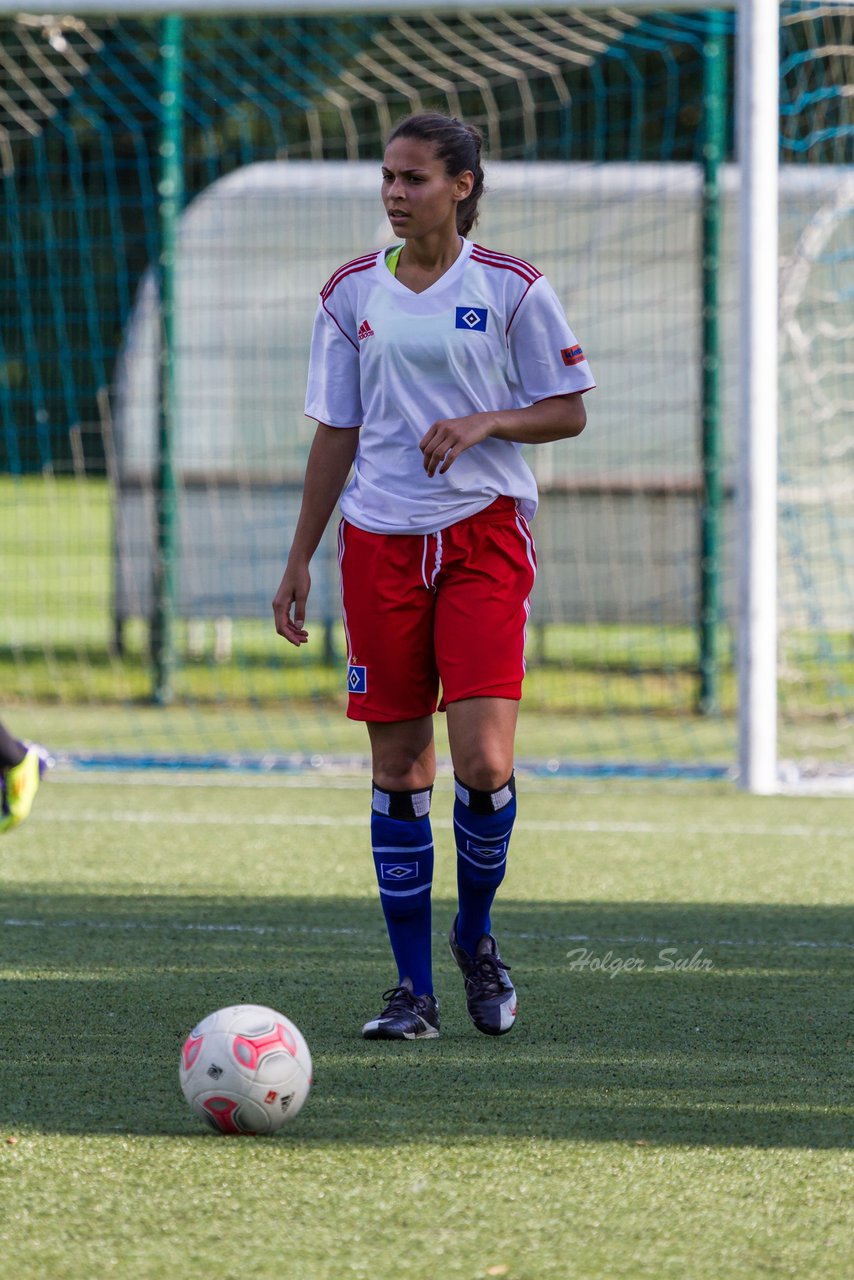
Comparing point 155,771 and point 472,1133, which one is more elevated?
point 472,1133

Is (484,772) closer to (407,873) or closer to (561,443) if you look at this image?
(407,873)

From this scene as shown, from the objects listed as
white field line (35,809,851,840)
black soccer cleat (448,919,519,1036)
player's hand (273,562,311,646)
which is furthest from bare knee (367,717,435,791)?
white field line (35,809,851,840)

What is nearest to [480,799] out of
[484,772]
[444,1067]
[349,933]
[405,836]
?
[484,772]

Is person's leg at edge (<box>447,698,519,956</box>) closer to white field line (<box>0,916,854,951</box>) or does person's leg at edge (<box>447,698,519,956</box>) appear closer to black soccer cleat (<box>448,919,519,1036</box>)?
black soccer cleat (<box>448,919,519,1036</box>)

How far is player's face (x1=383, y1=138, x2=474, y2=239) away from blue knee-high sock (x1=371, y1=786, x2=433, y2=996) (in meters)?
1.15

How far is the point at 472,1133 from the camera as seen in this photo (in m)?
3.00

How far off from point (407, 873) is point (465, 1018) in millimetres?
364

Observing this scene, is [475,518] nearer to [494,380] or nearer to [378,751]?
[494,380]

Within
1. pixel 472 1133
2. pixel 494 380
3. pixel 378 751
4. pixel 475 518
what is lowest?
pixel 472 1133

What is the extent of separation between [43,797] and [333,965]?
3.08 meters

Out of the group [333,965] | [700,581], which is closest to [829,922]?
[333,965]

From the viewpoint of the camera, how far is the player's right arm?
3850 mm

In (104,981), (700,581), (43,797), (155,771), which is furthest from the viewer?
(700,581)

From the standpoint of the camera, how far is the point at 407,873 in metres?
3.79
